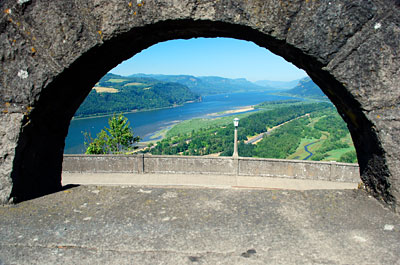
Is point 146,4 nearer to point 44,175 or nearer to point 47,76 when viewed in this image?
point 47,76

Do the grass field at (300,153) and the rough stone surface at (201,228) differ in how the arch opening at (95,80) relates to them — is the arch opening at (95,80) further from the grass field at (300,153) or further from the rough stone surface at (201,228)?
the grass field at (300,153)

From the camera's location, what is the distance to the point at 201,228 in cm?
177

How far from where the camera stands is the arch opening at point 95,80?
6.22 ft

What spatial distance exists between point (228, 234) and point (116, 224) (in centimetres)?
68

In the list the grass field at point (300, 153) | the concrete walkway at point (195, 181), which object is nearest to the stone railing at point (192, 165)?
the concrete walkway at point (195, 181)

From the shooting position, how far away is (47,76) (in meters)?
1.94

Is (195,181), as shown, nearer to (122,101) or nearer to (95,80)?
(95,80)

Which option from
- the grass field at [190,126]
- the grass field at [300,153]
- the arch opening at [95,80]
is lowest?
the grass field at [300,153]

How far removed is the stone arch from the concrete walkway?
889cm

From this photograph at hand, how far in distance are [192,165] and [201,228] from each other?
1021 cm

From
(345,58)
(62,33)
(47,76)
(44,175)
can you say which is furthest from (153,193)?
(345,58)

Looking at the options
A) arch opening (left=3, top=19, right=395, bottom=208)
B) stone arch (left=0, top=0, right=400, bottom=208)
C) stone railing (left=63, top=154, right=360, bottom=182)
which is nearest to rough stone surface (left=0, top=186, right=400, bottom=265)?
arch opening (left=3, top=19, right=395, bottom=208)

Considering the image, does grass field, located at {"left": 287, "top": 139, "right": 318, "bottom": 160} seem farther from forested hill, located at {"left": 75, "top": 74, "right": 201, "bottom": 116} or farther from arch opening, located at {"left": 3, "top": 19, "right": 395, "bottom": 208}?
forested hill, located at {"left": 75, "top": 74, "right": 201, "bottom": 116}

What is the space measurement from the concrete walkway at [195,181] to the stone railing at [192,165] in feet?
0.64
